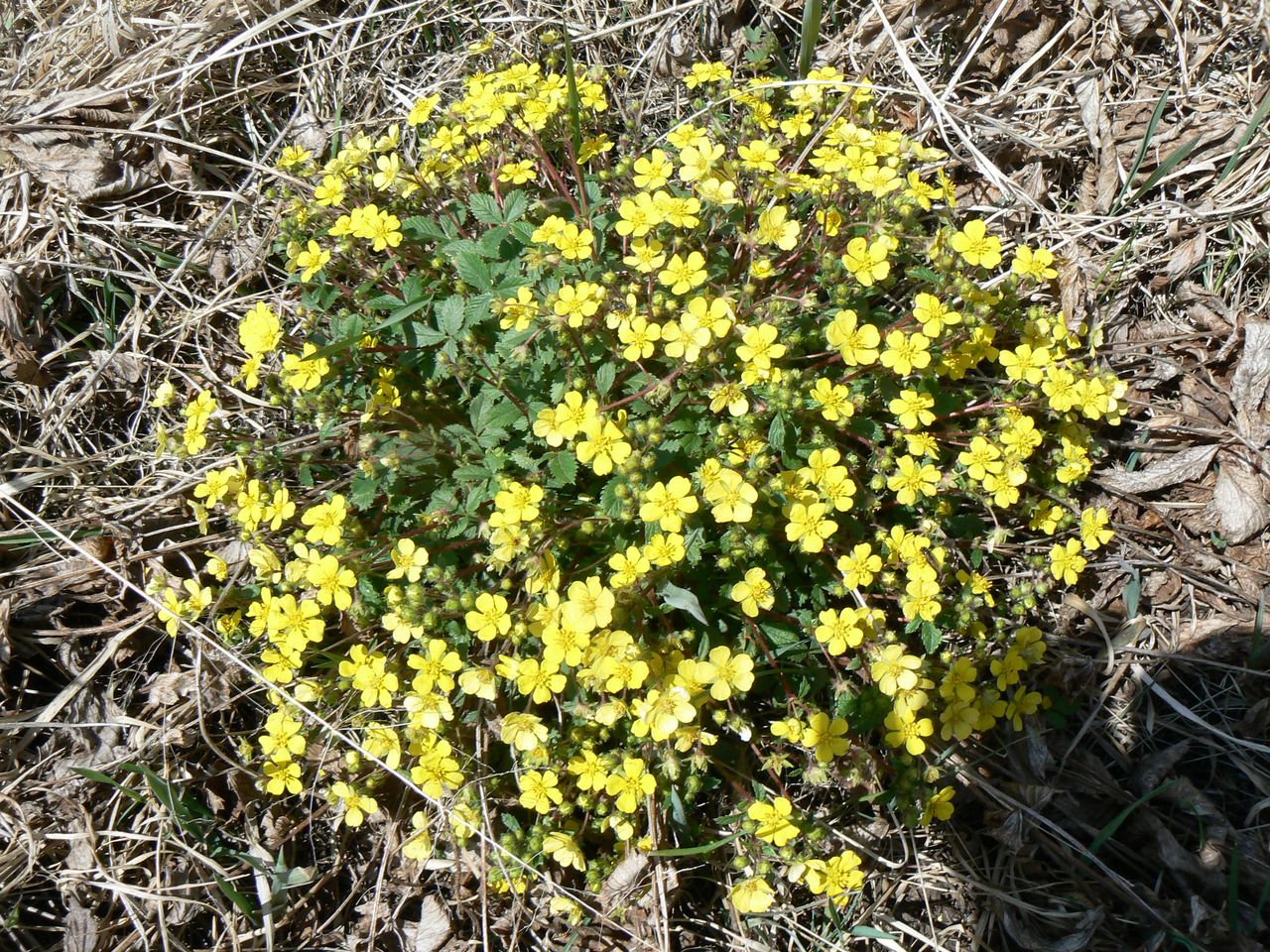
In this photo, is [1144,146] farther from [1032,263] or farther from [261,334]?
[261,334]

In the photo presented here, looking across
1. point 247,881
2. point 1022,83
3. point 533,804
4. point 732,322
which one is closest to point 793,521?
point 732,322

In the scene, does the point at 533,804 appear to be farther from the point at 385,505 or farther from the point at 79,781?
the point at 79,781

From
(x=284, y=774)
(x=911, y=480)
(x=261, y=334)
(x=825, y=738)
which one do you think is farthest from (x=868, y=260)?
(x=284, y=774)

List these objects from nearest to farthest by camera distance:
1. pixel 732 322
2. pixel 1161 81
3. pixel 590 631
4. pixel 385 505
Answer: pixel 590 631, pixel 732 322, pixel 385 505, pixel 1161 81

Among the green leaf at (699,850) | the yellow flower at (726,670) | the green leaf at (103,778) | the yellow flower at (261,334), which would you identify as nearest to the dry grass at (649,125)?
the green leaf at (103,778)

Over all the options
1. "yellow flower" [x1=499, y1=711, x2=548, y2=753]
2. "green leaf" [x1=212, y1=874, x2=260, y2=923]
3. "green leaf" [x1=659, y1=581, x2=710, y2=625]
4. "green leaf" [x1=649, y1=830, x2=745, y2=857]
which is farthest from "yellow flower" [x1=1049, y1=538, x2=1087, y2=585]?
"green leaf" [x1=212, y1=874, x2=260, y2=923]

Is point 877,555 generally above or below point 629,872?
above
